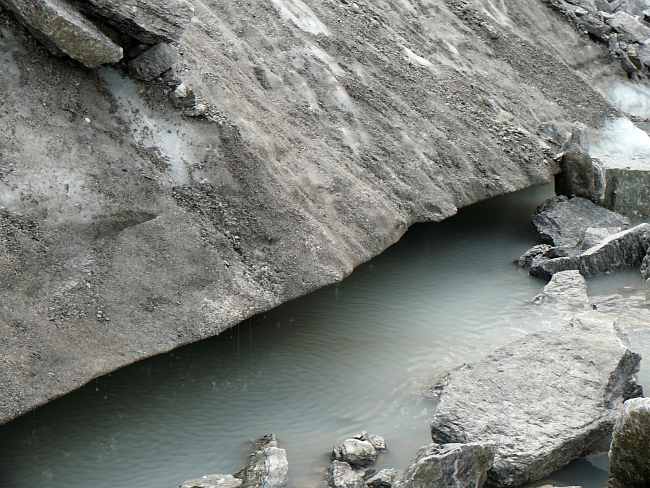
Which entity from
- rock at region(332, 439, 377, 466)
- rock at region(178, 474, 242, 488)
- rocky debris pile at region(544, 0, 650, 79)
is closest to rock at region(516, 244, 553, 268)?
rock at region(332, 439, 377, 466)

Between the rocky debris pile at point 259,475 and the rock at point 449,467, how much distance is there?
2.63 feet

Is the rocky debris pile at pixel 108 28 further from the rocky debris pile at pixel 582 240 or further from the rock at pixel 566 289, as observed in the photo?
the rocky debris pile at pixel 582 240

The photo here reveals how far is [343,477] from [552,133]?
6.57 metres

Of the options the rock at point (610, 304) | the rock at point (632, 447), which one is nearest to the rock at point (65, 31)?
the rock at point (632, 447)

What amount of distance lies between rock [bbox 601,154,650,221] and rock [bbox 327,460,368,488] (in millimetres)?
6103

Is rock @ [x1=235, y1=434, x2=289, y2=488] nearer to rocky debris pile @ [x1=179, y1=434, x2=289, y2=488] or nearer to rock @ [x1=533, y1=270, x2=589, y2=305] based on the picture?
rocky debris pile @ [x1=179, y1=434, x2=289, y2=488]

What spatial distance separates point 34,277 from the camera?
16.2 feet

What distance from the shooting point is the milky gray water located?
16.7ft

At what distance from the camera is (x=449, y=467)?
4375mm

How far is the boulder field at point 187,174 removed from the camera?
5.00 metres

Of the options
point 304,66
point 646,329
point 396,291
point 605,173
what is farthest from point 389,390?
point 605,173

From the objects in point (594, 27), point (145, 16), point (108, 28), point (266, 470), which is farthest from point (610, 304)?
point (594, 27)

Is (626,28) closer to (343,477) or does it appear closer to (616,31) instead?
(616,31)

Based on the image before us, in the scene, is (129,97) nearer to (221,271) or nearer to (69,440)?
(221,271)
